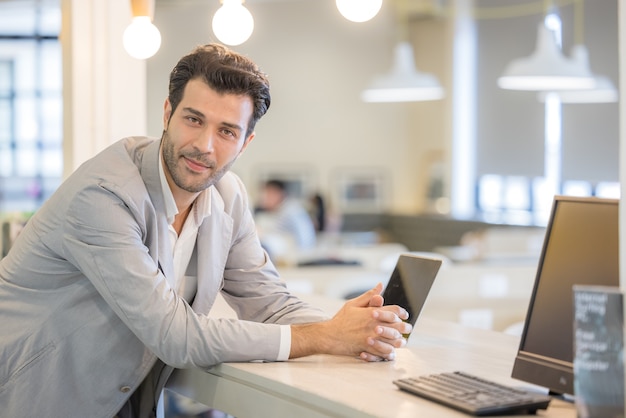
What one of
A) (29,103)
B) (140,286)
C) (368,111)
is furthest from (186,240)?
(29,103)

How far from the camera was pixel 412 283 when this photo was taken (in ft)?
7.68

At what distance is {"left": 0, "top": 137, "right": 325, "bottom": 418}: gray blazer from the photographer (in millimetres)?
2105

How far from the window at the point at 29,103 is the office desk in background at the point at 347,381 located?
11.1 metres

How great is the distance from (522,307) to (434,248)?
554 centimetres

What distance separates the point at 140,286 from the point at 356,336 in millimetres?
518

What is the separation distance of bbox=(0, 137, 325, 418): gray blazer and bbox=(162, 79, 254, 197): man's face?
0.06m

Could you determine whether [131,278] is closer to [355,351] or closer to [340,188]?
[355,351]

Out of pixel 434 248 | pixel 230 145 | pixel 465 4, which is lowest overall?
pixel 434 248

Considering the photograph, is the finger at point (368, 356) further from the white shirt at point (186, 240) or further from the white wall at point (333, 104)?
the white wall at point (333, 104)

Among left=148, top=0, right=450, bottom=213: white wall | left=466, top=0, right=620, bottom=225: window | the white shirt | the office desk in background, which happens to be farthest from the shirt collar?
left=148, top=0, right=450, bottom=213: white wall

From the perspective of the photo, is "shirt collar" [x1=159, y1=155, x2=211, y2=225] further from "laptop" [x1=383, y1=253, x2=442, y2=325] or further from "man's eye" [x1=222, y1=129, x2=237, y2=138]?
"laptop" [x1=383, y1=253, x2=442, y2=325]

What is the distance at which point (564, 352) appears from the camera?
1848 millimetres

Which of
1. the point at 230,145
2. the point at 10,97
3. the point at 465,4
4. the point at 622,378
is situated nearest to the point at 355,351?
the point at 230,145

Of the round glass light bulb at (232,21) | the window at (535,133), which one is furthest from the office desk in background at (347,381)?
the window at (535,133)
